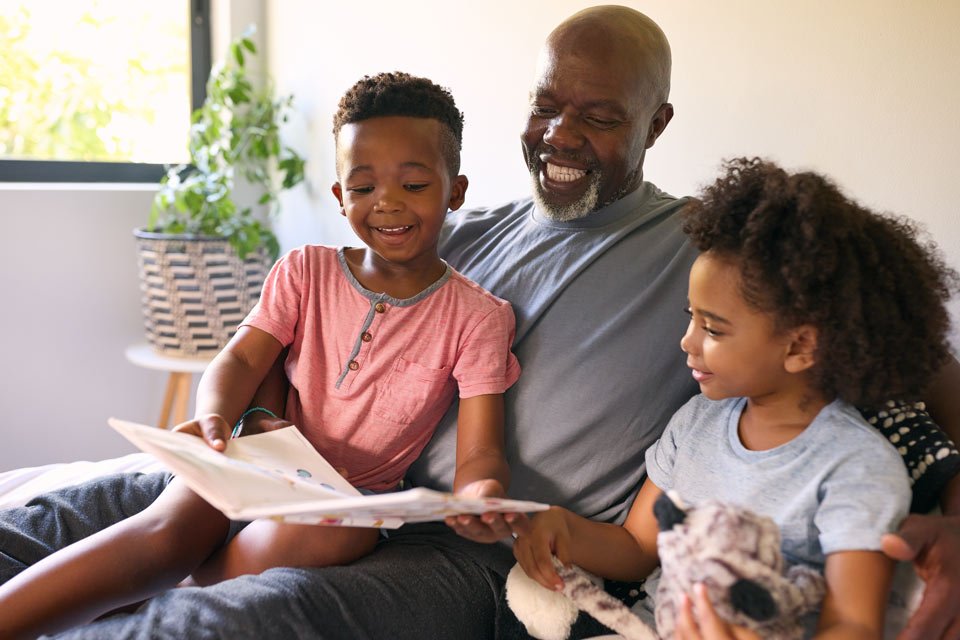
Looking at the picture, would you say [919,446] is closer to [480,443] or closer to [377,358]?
[480,443]

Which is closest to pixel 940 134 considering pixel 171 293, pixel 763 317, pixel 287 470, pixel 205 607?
pixel 763 317

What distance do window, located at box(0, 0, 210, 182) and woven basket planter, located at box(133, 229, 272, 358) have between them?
1.57 ft

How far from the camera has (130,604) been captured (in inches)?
52.8

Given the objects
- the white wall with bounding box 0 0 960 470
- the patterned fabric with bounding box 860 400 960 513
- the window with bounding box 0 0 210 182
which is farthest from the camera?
the window with bounding box 0 0 210 182

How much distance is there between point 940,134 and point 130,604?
1390mm

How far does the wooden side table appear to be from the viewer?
285 cm

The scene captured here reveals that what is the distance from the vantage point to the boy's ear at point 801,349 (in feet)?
3.84

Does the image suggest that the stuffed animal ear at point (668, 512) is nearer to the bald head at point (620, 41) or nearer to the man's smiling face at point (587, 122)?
the man's smiling face at point (587, 122)

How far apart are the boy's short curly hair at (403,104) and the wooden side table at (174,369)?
4.89ft

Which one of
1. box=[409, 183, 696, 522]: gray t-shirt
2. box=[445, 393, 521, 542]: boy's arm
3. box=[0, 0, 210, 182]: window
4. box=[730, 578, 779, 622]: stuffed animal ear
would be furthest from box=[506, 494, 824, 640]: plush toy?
box=[0, 0, 210, 182]: window

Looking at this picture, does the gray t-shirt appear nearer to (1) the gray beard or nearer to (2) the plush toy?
(1) the gray beard

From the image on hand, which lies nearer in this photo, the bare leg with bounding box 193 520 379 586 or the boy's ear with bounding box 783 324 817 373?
the boy's ear with bounding box 783 324 817 373

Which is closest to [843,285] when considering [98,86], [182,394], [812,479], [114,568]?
[812,479]

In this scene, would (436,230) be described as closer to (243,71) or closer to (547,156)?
(547,156)
